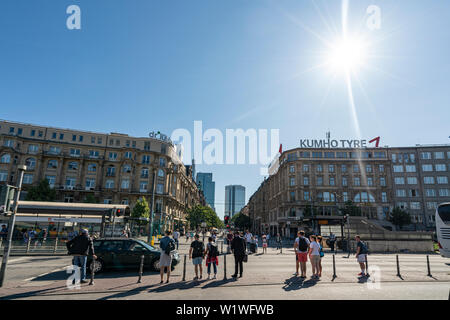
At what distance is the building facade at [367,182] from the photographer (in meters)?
55.4

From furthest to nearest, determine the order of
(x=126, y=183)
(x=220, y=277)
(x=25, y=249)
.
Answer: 1. (x=126, y=183)
2. (x=25, y=249)
3. (x=220, y=277)

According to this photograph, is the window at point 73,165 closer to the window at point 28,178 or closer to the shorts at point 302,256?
the window at point 28,178

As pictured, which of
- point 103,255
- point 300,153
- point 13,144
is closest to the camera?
point 103,255

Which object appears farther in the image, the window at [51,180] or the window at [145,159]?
the window at [145,159]

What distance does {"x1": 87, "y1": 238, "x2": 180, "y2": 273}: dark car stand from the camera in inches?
442

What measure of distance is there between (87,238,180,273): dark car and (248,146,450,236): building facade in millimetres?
46246

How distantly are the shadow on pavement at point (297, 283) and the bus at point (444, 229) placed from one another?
7622 mm

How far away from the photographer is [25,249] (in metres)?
18.7

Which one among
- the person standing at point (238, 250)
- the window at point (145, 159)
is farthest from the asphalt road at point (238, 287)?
the window at point (145, 159)

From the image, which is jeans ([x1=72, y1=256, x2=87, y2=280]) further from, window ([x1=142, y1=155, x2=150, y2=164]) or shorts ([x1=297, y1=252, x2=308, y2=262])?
window ([x1=142, y1=155, x2=150, y2=164])

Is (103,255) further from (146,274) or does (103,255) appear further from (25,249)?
(25,249)

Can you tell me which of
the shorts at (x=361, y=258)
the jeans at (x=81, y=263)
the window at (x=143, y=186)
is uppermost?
the window at (x=143, y=186)
